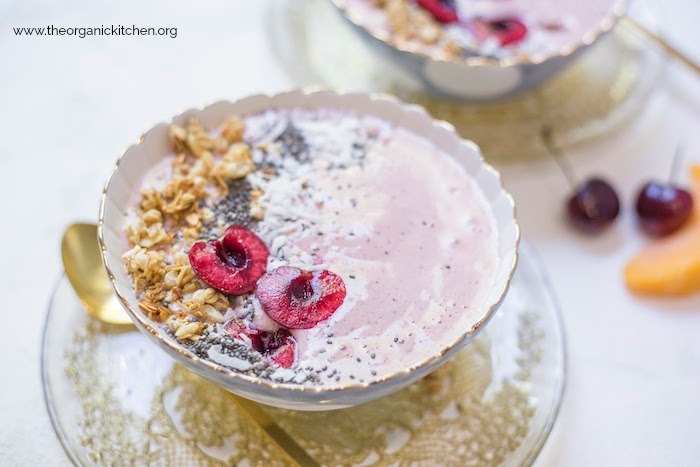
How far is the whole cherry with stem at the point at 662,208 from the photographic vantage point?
1733 millimetres

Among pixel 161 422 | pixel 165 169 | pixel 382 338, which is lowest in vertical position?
pixel 161 422

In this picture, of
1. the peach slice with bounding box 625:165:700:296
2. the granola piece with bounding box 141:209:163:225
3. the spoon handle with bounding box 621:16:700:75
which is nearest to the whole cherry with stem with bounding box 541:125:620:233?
the peach slice with bounding box 625:165:700:296

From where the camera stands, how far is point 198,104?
1927 millimetres

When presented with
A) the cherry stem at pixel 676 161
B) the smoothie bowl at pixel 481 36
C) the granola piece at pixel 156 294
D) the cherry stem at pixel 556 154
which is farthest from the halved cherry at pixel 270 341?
the cherry stem at pixel 676 161

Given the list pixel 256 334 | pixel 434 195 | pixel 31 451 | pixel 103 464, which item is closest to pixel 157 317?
pixel 256 334

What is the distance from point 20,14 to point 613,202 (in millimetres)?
1532

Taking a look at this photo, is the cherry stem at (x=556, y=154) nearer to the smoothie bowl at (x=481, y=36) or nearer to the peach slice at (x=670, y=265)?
the smoothie bowl at (x=481, y=36)

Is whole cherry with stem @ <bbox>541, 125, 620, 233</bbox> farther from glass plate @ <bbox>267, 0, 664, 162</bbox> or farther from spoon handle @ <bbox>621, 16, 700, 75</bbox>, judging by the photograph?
spoon handle @ <bbox>621, 16, 700, 75</bbox>

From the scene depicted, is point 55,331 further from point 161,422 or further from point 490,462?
point 490,462

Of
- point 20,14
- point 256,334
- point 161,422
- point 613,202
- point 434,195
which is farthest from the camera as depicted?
point 20,14

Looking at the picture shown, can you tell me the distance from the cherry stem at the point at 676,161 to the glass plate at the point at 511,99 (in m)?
0.14

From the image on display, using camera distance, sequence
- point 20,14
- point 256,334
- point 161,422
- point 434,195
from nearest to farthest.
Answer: point 256,334 < point 161,422 < point 434,195 < point 20,14

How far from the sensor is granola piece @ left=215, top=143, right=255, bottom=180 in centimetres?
141

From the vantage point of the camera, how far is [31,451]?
138cm
